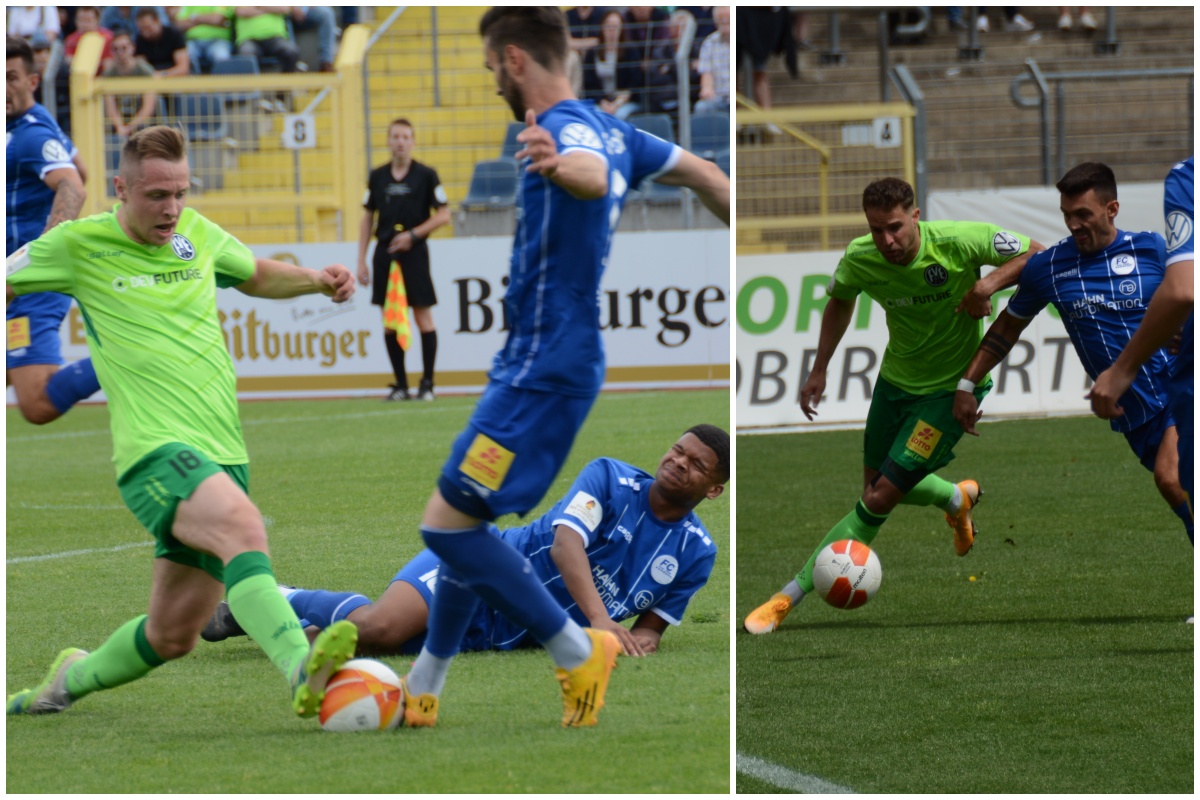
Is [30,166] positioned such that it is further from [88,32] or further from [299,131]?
[88,32]

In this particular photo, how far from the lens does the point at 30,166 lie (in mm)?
7121

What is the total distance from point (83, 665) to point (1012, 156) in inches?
553

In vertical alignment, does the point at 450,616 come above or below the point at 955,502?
above

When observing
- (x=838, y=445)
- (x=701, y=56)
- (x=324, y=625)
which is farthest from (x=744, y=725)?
(x=701, y=56)

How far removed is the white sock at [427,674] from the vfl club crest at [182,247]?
121cm

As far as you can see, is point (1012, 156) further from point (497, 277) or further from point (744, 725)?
point (744, 725)

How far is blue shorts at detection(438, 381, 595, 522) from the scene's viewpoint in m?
3.63

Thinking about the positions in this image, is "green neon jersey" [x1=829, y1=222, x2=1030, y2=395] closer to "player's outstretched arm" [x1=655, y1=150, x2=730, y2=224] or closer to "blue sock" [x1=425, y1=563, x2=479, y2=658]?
"player's outstretched arm" [x1=655, y1=150, x2=730, y2=224]

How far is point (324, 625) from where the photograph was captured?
15.7 ft

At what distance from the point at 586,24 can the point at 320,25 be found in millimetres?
3153

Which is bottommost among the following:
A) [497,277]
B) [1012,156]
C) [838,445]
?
[838,445]

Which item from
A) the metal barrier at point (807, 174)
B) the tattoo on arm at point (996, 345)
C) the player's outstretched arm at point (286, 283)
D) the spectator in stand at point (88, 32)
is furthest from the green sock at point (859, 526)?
the spectator in stand at point (88, 32)

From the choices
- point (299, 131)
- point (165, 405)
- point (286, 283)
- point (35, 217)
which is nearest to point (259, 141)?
point (299, 131)

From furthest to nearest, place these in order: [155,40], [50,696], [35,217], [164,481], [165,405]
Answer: [155,40]
[35,217]
[50,696]
[165,405]
[164,481]
